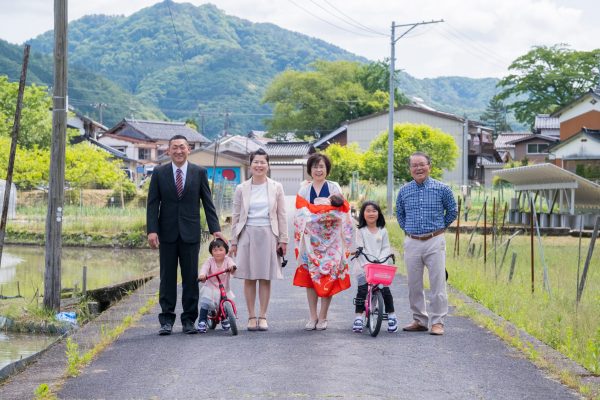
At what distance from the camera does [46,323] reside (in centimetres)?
1036

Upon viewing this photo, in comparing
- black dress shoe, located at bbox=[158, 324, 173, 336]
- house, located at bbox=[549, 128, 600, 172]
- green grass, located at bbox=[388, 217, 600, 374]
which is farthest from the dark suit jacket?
house, located at bbox=[549, 128, 600, 172]

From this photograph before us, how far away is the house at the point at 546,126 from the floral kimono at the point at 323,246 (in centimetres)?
5975

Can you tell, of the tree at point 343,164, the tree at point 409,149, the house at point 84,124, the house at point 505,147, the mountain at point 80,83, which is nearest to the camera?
the tree at point 409,149

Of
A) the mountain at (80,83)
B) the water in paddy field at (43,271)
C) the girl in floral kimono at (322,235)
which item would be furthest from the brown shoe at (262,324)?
the mountain at (80,83)

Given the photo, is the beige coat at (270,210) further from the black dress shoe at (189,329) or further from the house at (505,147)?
Result: the house at (505,147)

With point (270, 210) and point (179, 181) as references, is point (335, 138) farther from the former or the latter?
point (179, 181)

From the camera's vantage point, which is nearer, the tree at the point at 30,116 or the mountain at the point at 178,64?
→ the tree at the point at 30,116

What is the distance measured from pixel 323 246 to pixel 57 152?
3723 millimetres

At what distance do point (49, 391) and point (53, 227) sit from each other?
453cm

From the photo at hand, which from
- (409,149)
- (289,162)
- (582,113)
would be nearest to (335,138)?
(289,162)

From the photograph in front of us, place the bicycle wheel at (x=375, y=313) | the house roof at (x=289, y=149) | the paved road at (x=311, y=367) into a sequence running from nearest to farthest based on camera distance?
1. the paved road at (x=311, y=367)
2. the bicycle wheel at (x=375, y=313)
3. the house roof at (x=289, y=149)

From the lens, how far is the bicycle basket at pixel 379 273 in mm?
8438

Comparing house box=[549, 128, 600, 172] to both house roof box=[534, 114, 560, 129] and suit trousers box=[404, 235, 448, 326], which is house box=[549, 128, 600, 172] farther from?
suit trousers box=[404, 235, 448, 326]

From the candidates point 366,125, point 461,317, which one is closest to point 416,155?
point 461,317
